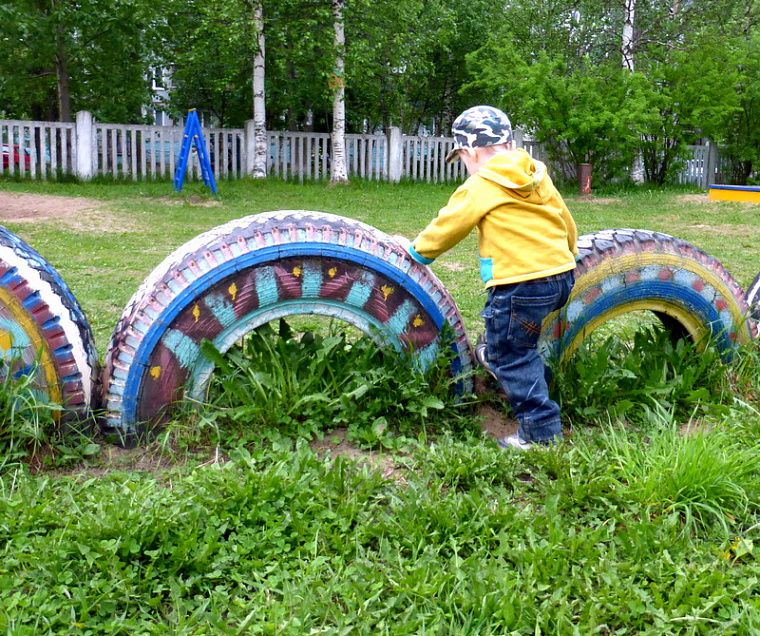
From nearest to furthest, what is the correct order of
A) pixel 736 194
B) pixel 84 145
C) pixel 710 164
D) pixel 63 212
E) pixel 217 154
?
pixel 63 212 → pixel 736 194 → pixel 84 145 → pixel 217 154 → pixel 710 164

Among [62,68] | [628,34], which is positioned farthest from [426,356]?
[628,34]

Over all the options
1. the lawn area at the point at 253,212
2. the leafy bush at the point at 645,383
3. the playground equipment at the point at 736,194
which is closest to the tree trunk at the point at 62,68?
the lawn area at the point at 253,212

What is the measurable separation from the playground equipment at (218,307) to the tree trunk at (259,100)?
45.8 ft

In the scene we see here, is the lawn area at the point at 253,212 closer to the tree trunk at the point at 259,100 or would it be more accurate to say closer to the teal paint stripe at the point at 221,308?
the tree trunk at the point at 259,100

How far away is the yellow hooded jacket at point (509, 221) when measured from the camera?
11.0 feet

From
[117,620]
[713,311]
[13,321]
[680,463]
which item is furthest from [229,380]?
[713,311]

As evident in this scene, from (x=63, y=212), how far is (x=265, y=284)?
33.9ft

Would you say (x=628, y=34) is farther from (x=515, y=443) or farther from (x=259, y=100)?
(x=515, y=443)

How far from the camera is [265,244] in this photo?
3430 millimetres

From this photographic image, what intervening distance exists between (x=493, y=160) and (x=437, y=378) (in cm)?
93

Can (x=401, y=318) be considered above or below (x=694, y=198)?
below

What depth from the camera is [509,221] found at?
337 cm

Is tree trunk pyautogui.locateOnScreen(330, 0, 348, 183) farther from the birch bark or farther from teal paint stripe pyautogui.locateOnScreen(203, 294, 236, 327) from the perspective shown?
teal paint stripe pyautogui.locateOnScreen(203, 294, 236, 327)

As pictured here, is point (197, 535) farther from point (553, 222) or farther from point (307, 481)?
point (553, 222)
